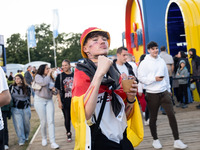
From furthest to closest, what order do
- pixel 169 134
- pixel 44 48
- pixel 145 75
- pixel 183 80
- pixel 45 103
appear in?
pixel 44 48, pixel 183 80, pixel 45 103, pixel 169 134, pixel 145 75

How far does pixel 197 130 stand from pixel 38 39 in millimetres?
75946

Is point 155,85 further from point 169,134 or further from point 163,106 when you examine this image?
point 169,134

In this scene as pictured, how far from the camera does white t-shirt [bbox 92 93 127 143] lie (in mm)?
1979

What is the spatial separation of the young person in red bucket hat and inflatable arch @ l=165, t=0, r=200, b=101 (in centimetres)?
788

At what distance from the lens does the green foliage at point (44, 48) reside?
68250 millimetres

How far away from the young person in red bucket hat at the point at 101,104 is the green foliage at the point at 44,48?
68.6 meters

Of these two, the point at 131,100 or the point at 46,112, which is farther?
the point at 46,112

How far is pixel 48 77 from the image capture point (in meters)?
6.06

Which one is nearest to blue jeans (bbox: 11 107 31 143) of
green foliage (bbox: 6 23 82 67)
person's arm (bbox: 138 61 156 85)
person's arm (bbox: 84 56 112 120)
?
person's arm (bbox: 138 61 156 85)

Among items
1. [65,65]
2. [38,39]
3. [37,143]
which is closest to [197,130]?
[65,65]

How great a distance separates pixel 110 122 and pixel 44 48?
7191cm

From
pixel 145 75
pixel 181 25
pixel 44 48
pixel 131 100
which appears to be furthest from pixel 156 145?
pixel 44 48

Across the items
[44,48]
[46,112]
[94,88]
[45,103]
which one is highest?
[44,48]

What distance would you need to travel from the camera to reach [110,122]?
2.01 m
